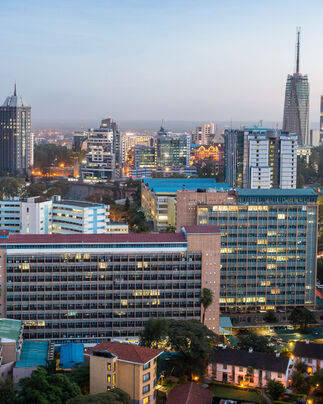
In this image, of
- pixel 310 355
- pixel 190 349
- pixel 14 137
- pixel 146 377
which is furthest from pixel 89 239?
pixel 14 137

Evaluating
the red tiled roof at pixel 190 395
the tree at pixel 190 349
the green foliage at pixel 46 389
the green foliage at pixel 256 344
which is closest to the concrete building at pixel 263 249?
the green foliage at pixel 256 344

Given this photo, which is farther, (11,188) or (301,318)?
(11,188)

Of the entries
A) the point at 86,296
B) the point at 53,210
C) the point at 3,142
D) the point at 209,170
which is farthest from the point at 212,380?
the point at 3,142

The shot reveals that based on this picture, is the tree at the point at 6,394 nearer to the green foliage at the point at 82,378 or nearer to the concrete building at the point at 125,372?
the green foliage at the point at 82,378

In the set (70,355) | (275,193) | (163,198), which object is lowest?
(70,355)

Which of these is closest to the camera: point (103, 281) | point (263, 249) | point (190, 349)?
point (190, 349)

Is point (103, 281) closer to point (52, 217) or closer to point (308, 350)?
point (308, 350)

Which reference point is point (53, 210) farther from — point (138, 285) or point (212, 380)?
point (212, 380)
